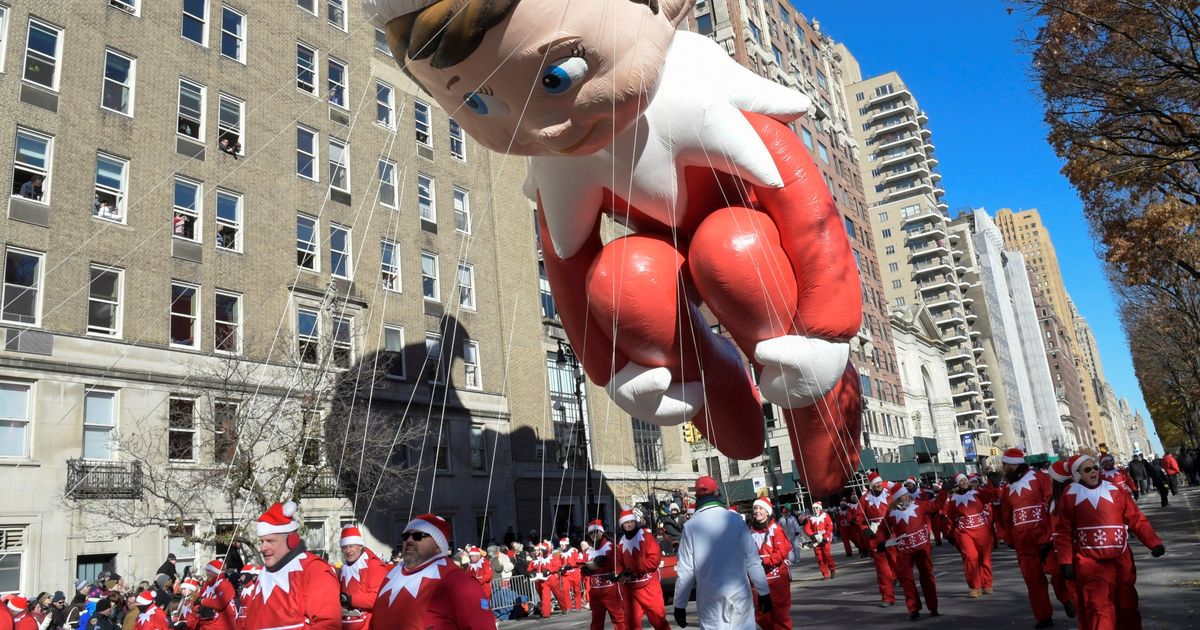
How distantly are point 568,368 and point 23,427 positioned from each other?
19.5 meters

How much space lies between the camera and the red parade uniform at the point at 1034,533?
9.01 meters

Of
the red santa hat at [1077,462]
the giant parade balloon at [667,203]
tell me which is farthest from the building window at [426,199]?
the red santa hat at [1077,462]

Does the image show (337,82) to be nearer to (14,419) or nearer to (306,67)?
(306,67)

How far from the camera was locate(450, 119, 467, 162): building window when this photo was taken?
2989 centimetres

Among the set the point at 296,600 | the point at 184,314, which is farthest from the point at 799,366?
the point at 184,314

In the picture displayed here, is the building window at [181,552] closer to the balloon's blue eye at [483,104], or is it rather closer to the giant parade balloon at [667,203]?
the giant parade balloon at [667,203]

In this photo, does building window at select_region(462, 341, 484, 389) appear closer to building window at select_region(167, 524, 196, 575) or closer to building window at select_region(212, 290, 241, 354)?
building window at select_region(212, 290, 241, 354)

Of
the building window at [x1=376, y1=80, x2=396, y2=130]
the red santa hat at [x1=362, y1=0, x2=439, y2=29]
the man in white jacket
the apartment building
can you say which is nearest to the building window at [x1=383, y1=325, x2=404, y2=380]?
the building window at [x1=376, y1=80, x2=396, y2=130]

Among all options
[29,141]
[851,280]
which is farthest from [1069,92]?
[29,141]

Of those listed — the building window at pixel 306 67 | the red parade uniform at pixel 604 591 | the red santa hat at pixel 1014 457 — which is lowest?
the red parade uniform at pixel 604 591

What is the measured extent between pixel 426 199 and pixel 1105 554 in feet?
79.9

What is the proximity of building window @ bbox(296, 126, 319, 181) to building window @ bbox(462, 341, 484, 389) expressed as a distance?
743 centimetres

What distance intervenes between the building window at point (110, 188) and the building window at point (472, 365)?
1138cm

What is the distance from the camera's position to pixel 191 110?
2278cm
